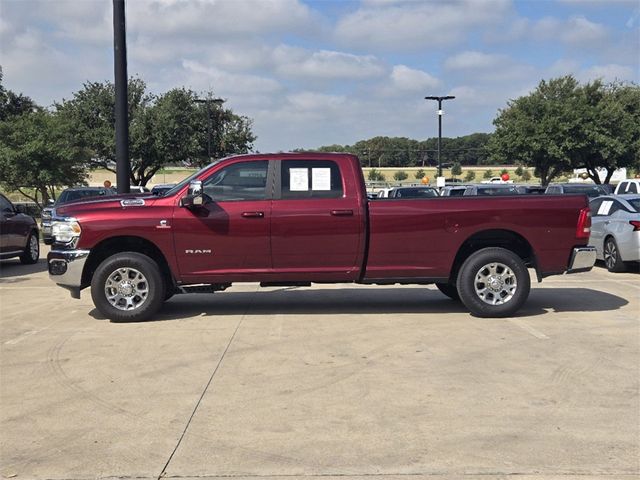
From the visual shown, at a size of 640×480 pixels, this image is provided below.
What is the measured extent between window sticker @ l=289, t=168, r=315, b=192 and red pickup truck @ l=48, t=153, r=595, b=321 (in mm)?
15

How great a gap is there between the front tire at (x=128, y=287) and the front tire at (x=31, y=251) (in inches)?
303

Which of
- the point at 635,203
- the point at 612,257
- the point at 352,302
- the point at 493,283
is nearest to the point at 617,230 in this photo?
the point at 612,257

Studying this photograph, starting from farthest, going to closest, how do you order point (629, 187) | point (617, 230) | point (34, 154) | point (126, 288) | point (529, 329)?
point (34, 154), point (629, 187), point (617, 230), point (126, 288), point (529, 329)

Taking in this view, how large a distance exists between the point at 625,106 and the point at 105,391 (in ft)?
137

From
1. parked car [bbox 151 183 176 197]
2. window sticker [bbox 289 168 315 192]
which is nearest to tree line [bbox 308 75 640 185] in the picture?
parked car [bbox 151 183 176 197]

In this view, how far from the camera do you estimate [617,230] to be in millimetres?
12969

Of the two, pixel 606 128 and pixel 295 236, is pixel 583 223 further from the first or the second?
pixel 606 128

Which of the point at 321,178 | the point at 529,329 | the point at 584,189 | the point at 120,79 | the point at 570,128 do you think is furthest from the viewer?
the point at 570,128

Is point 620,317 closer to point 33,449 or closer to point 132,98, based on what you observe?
point 33,449

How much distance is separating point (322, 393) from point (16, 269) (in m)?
11.0

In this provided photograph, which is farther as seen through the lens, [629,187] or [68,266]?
[629,187]

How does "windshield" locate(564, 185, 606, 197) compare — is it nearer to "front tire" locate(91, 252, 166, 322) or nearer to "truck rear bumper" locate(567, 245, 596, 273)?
"truck rear bumper" locate(567, 245, 596, 273)

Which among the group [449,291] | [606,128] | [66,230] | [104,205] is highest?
[606,128]

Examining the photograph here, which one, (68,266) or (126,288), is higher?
(68,266)
